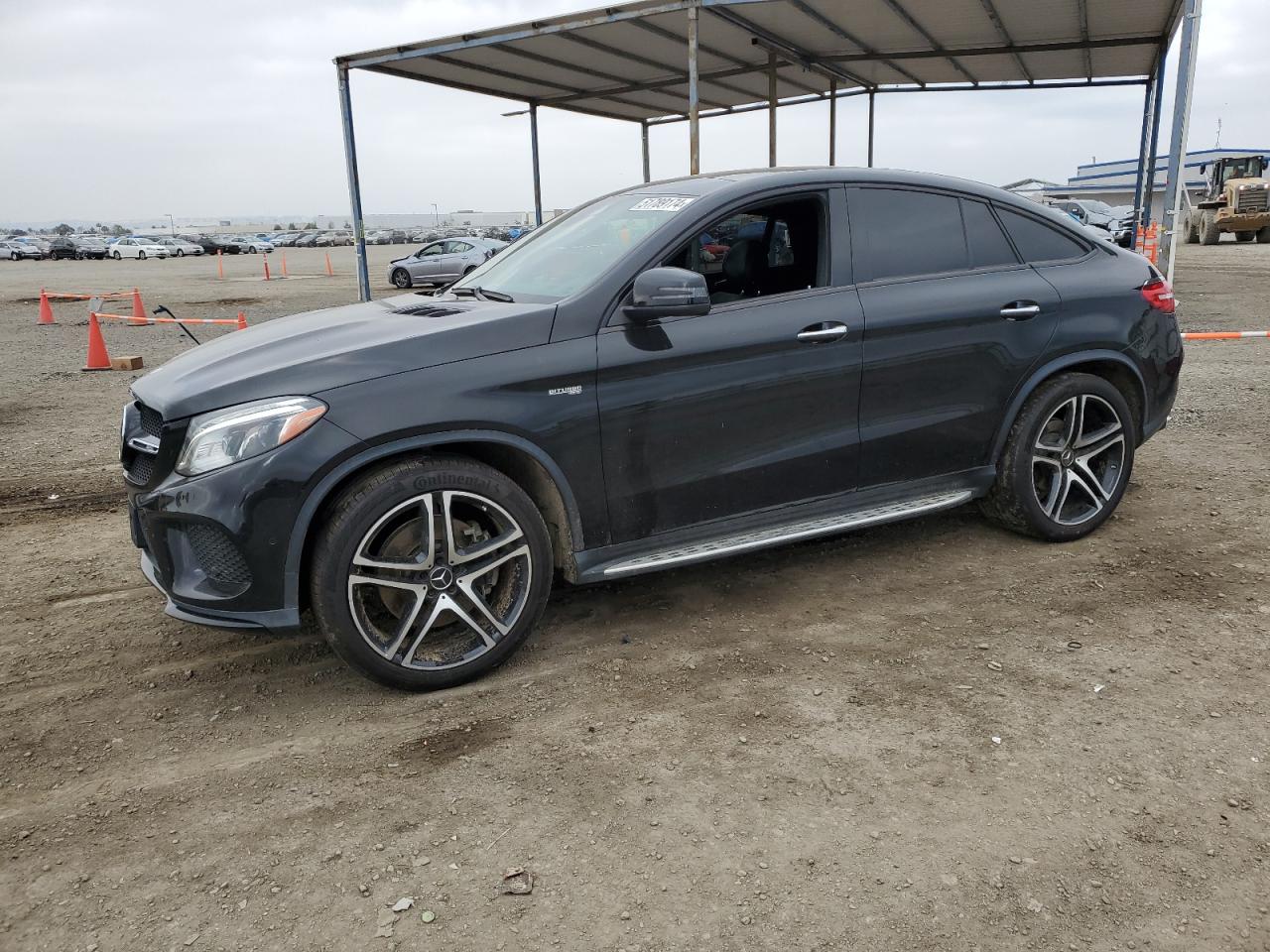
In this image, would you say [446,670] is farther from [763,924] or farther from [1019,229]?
[1019,229]

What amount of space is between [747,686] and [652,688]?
333 millimetres

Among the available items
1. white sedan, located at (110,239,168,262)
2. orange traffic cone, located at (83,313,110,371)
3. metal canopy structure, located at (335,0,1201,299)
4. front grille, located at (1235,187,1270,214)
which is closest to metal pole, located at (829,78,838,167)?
metal canopy structure, located at (335,0,1201,299)

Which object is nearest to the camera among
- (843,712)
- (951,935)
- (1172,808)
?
(951,935)

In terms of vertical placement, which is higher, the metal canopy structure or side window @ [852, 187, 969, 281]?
the metal canopy structure

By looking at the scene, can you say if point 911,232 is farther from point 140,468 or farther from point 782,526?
point 140,468

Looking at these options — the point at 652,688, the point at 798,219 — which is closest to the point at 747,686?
the point at 652,688

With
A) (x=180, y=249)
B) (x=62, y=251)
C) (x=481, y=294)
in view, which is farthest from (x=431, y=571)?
(x=62, y=251)

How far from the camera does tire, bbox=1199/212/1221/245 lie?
3568cm

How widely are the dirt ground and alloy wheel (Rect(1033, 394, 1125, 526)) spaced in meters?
0.23

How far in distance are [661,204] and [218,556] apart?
87.3 inches

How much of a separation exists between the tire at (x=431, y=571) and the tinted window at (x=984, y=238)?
2.42 m

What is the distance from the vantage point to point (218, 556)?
3111 mm

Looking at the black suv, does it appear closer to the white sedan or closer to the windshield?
the windshield

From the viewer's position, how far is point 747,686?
132 inches
